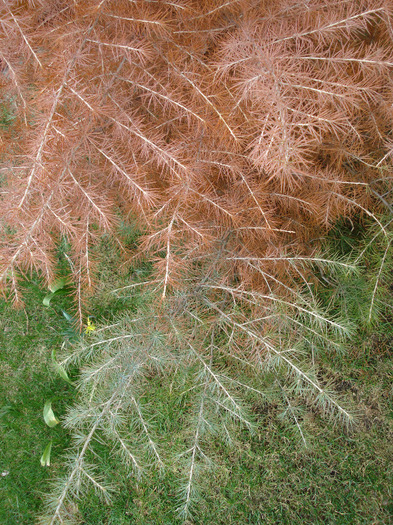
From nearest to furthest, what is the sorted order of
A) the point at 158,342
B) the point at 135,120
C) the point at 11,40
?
the point at 11,40 < the point at 135,120 < the point at 158,342

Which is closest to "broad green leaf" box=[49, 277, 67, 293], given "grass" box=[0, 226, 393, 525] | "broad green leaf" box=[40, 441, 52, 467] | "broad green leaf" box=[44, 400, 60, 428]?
"grass" box=[0, 226, 393, 525]

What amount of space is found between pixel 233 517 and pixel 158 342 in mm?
811

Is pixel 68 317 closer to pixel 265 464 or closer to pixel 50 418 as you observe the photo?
pixel 50 418

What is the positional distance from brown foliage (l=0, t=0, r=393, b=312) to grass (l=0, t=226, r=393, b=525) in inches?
18.2

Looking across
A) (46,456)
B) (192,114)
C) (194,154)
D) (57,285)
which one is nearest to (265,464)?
(46,456)

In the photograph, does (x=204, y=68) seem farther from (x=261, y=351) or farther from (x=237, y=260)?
(x=261, y=351)

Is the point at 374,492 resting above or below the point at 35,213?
below

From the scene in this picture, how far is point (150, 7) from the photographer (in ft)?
4.33

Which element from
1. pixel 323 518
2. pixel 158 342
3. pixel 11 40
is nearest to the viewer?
pixel 11 40

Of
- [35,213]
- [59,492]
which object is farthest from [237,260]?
[59,492]

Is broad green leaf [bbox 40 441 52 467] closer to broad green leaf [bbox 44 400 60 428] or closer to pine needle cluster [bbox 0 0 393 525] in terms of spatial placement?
broad green leaf [bbox 44 400 60 428]

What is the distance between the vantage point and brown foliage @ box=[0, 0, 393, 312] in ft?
3.87

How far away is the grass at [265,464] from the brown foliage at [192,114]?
0.46 metres

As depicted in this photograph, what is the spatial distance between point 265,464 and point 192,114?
1.39m
